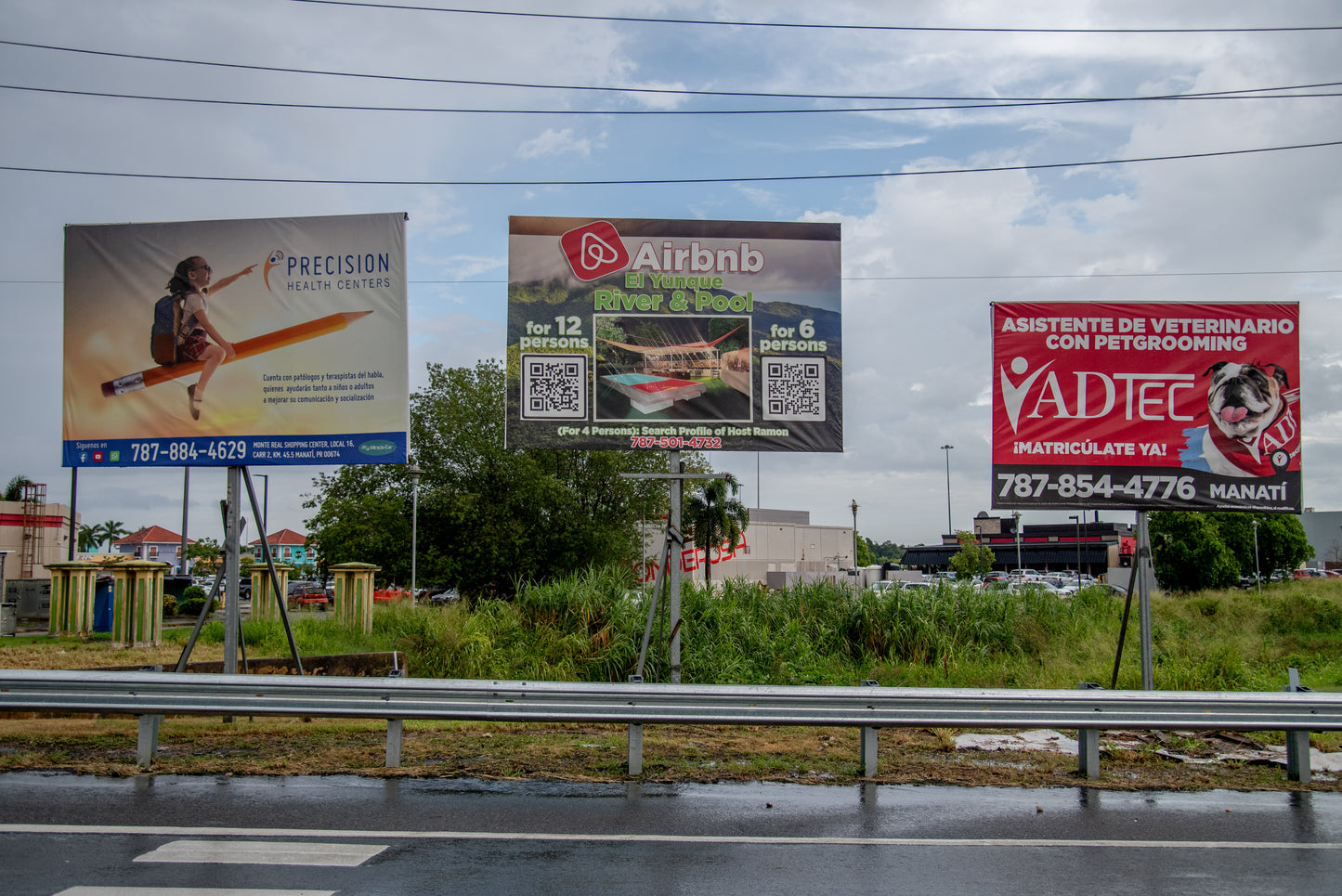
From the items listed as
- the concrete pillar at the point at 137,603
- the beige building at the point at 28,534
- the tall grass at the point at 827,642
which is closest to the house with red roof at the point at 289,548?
the beige building at the point at 28,534

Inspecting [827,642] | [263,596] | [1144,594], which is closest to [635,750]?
[1144,594]

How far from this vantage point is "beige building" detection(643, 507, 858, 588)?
5263 centimetres

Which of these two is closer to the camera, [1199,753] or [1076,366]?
[1199,753]

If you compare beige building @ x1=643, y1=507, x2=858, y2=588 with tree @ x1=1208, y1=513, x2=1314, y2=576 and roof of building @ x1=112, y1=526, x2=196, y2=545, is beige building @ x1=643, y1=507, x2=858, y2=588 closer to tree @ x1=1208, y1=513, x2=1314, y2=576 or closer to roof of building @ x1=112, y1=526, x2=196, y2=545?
tree @ x1=1208, y1=513, x2=1314, y2=576

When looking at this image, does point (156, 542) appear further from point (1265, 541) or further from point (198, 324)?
point (198, 324)

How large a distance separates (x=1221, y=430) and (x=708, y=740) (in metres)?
6.73

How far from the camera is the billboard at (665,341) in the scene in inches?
472

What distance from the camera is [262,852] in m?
5.48

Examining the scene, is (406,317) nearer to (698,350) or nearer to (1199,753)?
(698,350)

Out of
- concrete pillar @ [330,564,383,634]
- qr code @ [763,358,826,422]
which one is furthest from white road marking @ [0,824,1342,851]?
concrete pillar @ [330,564,383,634]

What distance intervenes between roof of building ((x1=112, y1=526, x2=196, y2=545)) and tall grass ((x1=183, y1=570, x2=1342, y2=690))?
119014mm

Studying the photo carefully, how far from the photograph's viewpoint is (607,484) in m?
38.2

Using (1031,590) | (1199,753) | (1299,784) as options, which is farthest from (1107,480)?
(1031,590)

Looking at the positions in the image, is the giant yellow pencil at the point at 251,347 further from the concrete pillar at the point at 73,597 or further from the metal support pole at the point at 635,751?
the concrete pillar at the point at 73,597
